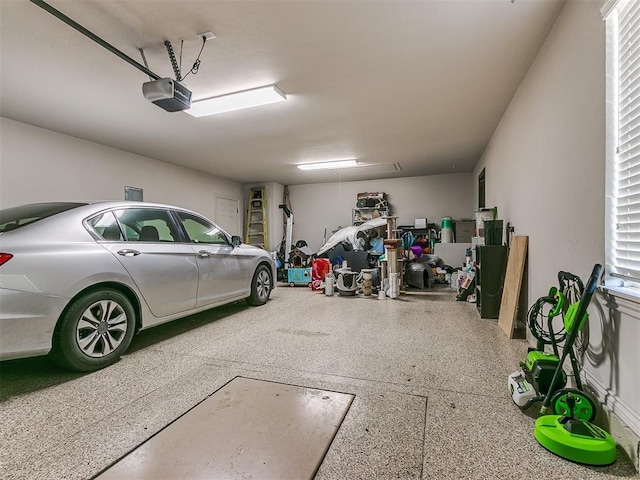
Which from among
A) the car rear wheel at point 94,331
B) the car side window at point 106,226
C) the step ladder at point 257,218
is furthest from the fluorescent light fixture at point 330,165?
the car rear wheel at point 94,331

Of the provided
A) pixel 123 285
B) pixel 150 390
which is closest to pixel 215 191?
pixel 123 285

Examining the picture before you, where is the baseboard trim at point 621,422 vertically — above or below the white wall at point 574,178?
below

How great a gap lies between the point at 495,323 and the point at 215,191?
6.53 metres

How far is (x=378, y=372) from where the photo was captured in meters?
2.10

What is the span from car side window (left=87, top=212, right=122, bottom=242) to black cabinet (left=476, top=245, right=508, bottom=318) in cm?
387

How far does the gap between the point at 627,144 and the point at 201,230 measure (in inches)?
143

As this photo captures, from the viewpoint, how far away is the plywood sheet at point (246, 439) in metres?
1.21

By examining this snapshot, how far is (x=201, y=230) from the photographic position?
346cm

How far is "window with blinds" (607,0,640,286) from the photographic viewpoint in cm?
135

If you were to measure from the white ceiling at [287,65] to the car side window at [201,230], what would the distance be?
1.34m

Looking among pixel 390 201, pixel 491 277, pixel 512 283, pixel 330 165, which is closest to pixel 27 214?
pixel 512 283

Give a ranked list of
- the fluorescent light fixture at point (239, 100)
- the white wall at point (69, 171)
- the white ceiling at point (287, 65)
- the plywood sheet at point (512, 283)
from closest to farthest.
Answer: the white ceiling at point (287, 65)
the plywood sheet at point (512, 283)
the fluorescent light fixture at point (239, 100)
the white wall at point (69, 171)

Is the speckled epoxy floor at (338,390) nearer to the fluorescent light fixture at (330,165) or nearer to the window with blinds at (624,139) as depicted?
the window with blinds at (624,139)

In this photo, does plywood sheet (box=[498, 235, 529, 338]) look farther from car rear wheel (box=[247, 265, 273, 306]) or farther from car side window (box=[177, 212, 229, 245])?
car side window (box=[177, 212, 229, 245])
